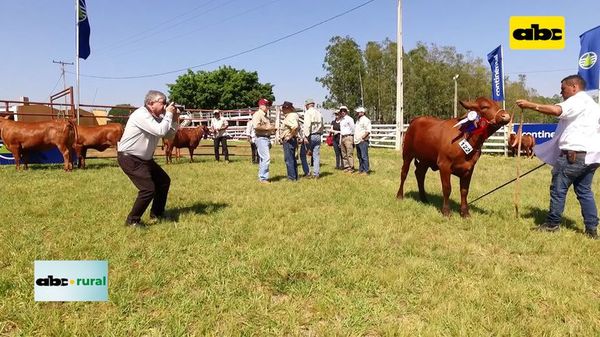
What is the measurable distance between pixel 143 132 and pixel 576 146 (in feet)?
17.2

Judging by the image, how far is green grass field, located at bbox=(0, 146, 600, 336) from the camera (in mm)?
2531

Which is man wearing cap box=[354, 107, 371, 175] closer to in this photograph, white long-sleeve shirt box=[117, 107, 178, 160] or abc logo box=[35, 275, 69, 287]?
white long-sleeve shirt box=[117, 107, 178, 160]

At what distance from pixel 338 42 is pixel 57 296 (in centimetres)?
4447

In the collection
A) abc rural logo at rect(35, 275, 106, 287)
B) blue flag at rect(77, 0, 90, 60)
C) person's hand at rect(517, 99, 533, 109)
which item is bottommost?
abc rural logo at rect(35, 275, 106, 287)

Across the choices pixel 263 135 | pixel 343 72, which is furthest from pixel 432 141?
pixel 343 72

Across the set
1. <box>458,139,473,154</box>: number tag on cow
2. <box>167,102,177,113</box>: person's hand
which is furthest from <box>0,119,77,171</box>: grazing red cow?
<box>458,139,473,154</box>: number tag on cow

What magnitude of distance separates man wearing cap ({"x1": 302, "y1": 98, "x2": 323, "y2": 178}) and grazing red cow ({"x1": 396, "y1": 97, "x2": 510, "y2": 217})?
321 centimetres

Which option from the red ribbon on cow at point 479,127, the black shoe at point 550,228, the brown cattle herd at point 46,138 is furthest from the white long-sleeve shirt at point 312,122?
the brown cattle herd at point 46,138

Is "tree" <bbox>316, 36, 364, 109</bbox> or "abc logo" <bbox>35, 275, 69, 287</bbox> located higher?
"tree" <bbox>316, 36, 364, 109</bbox>

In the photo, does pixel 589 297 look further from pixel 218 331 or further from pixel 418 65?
pixel 418 65

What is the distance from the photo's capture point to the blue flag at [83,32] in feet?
38.8

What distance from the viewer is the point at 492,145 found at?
17.5 meters

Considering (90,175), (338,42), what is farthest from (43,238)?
(338,42)

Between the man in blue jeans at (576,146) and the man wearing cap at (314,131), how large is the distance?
16.9 ft
